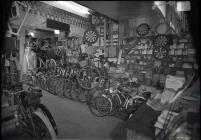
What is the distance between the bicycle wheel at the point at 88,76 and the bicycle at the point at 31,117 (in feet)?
Answer: 8.96

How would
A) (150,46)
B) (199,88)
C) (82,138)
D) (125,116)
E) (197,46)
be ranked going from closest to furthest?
(197,46)
(199,88)
(82,138)
(125,116)
(150,46)

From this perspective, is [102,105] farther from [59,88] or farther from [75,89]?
[59,88]

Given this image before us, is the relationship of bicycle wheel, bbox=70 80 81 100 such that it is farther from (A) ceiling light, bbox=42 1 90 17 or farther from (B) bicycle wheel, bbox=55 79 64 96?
(A) ceiling light, bbox=42 1 90 17

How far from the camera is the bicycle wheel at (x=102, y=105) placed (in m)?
4.68

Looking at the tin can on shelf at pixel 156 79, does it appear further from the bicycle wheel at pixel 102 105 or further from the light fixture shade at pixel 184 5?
the light fixture shade at pixel 184 5

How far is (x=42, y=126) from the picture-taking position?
3008 millimetres

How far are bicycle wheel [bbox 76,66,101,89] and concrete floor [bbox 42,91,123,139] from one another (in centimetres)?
75

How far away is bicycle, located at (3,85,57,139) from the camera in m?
2.91

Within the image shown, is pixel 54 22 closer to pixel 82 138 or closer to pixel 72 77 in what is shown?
pixel 72 77

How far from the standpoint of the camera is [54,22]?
4.26 metres

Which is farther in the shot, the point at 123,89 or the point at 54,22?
the point at 123,89

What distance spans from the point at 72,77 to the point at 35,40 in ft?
6.26

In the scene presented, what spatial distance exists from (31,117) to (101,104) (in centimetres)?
232

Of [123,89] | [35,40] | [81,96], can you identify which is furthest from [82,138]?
[35,40]
